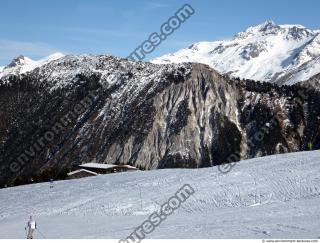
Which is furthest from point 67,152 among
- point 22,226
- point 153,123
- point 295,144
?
point 22,226

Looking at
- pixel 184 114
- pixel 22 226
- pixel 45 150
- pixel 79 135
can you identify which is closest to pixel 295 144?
pixel 184 114

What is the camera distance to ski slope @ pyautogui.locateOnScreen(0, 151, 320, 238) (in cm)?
2616

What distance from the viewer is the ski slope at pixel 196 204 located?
26.2 m

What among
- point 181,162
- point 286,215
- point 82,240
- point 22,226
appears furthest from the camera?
point 181,162

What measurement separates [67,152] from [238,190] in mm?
157161

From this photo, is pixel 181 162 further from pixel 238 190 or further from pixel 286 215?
pixel 286 215

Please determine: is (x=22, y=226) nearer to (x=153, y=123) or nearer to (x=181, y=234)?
(x=181, y=234)

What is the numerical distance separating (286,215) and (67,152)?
550ft

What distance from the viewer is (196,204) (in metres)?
37.0

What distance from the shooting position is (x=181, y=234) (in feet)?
82.3

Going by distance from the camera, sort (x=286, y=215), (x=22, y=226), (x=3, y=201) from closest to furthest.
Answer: (x=286, y=215) < (x=22, y=226) < (x=3, y=201)

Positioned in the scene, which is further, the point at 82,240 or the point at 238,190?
the point at 238,190

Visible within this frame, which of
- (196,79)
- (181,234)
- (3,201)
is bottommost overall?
(181,234)

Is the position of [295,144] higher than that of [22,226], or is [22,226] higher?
[295,144]
